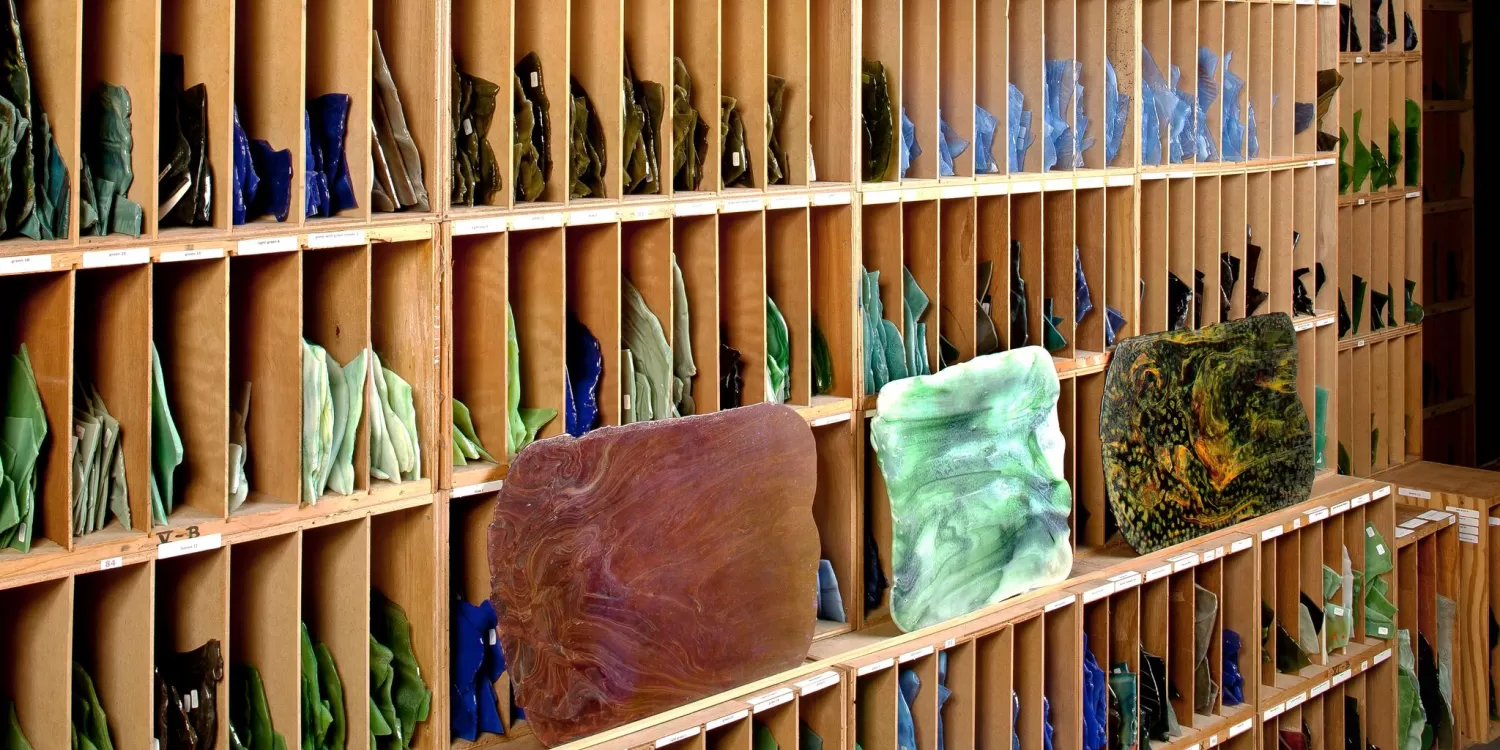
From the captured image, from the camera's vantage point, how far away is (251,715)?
2.83 metres

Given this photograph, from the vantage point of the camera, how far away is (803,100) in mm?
3572

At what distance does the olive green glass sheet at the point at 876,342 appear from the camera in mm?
3713

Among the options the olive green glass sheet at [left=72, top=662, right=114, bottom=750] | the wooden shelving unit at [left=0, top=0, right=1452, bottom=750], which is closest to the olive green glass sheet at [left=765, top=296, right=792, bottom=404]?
the wooden shelving unit at [left=0, top=0, right=1452, bottom=750]

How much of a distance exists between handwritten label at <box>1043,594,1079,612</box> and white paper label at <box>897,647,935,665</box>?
1.42ft

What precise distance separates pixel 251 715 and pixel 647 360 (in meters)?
1.06

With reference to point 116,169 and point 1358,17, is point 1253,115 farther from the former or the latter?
point 116,169

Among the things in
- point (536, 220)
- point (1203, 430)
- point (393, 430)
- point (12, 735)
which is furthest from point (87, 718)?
point (1203, 430)

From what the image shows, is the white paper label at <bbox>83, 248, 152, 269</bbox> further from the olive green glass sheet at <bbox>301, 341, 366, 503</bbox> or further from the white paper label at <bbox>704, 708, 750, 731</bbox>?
the white paper label at <bbox>704, 708, 750, 731</bbox>

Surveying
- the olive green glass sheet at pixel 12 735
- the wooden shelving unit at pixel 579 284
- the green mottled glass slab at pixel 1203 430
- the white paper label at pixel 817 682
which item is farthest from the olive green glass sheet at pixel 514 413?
the green mottled glass slab at pixel 1203 430

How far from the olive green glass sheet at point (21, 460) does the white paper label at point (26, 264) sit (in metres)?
0.19

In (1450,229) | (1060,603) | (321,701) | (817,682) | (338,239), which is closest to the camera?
(338,239)

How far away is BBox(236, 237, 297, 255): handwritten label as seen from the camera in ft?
8.67

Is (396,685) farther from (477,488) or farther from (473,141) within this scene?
(473,141)

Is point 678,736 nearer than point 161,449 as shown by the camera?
No
